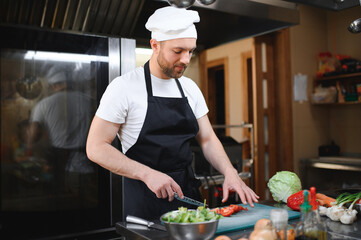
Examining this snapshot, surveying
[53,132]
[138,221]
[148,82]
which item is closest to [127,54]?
[148,82]

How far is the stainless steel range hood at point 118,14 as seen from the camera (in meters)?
2.17

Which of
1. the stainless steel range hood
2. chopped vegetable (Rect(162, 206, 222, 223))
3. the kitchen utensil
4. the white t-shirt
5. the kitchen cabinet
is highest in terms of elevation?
the stainless steel range hood

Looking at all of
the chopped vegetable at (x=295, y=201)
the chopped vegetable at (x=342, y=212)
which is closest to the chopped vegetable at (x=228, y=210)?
the chopped vegetable at (x=295, y=201)

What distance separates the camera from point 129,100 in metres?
1.81

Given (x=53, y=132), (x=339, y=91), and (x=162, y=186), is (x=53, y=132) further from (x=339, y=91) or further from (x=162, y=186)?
(x=339, y=91)

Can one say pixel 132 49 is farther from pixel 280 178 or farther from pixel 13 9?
pixel 280 178

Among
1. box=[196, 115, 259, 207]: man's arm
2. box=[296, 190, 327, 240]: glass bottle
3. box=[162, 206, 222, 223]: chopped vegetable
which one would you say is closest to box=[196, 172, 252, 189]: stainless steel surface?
box=[196, 115, 259, 207]: man's arm

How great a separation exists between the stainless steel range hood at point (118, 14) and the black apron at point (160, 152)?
2.02ft

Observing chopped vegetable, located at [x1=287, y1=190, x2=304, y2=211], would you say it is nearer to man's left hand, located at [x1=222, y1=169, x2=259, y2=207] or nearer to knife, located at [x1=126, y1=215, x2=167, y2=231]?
man's left hand, located at [x1=222, y1=169, x2=259, y2=207]

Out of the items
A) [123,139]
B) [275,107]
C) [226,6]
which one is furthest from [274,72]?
[123,139]

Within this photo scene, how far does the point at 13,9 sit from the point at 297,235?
1.91 meters

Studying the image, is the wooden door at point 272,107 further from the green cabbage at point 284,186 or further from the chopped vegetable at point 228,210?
the chopped vegetable at point 228,210

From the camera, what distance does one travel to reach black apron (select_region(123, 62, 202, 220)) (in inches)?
71.1

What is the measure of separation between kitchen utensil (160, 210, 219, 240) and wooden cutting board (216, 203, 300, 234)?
0.19m
